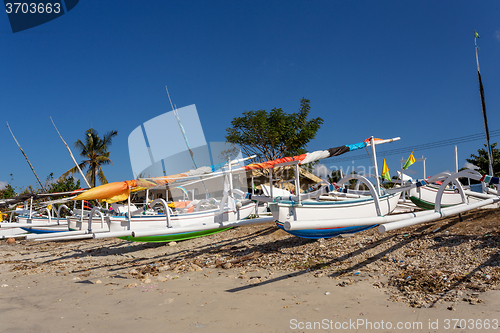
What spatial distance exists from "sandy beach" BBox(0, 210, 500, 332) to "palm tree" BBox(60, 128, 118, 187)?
19649mm

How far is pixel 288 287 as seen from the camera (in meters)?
5.64

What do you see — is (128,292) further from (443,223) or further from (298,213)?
(443,223)

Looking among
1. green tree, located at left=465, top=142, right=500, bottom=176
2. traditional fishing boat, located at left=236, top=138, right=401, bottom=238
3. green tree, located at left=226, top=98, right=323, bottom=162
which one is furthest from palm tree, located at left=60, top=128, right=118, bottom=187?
green tree, located at left=465, top=142, right=500, bottom=176

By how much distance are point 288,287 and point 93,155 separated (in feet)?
89.7

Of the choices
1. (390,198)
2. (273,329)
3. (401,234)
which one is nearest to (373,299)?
(273,329)

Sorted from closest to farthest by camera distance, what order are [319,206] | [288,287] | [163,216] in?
1. [288,287]
2. [319,206]
3. [163,216]

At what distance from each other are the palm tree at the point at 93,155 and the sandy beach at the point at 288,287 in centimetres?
1965

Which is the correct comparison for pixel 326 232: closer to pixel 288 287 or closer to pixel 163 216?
pixel 288 287

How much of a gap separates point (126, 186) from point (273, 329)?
176 inches

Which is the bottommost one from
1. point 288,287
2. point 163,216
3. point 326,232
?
point 288,287

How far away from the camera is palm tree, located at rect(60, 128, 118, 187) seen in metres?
27.3

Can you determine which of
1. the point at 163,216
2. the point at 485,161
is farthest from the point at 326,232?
the point at 485,161

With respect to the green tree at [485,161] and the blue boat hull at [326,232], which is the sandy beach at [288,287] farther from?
the green tree at [485,161]

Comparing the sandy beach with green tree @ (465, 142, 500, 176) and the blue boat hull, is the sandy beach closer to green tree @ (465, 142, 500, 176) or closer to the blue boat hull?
the blue boat hull
